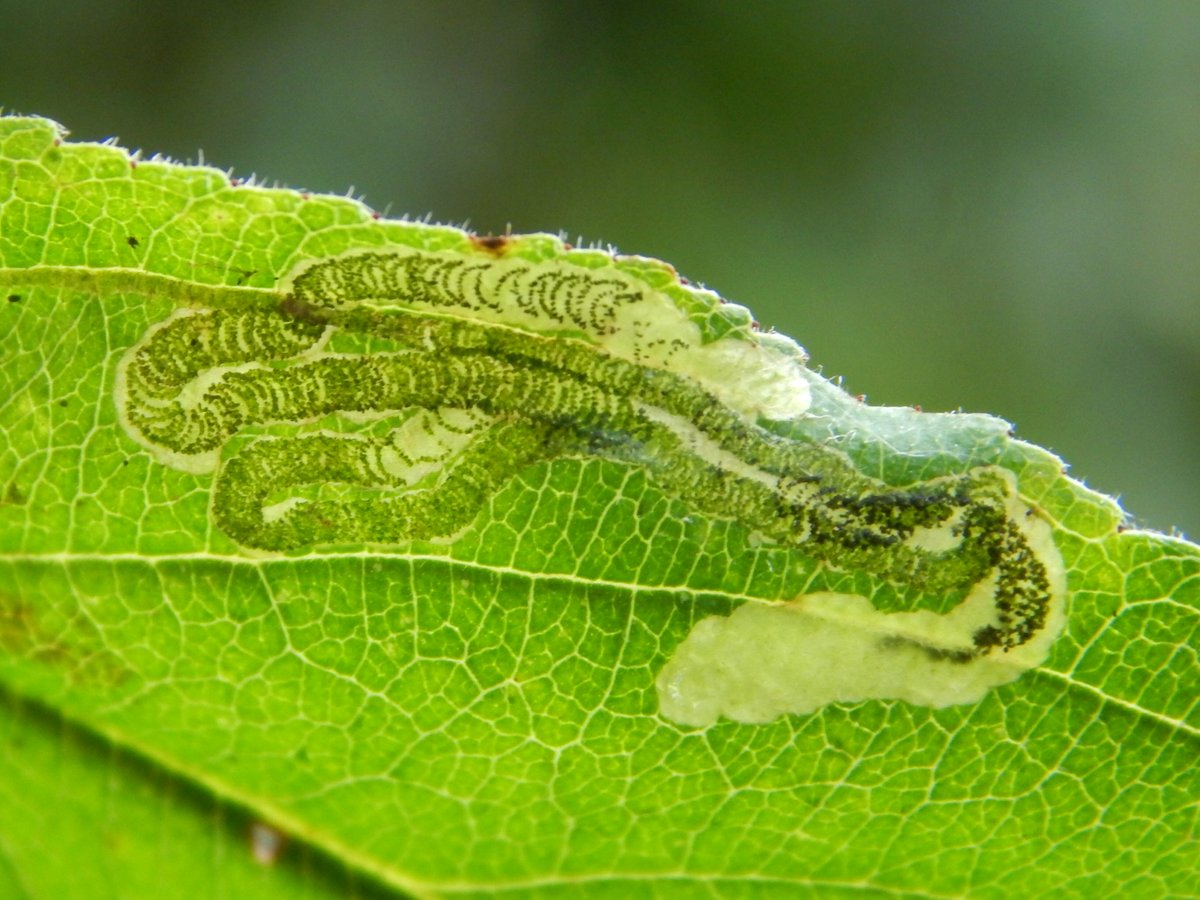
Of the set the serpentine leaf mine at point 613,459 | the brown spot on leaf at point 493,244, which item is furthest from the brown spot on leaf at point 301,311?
the brown spot on leaf at point 493,244

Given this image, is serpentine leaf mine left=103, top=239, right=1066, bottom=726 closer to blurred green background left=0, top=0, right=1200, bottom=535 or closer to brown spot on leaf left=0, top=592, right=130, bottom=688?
brown spot on leaf left=0, top=592, right=130, bottom=688

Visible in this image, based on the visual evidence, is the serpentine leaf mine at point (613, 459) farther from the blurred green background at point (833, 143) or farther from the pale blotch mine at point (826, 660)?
the blurred green background at point (833, 143)

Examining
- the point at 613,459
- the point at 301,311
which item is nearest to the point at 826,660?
the point at 613,459

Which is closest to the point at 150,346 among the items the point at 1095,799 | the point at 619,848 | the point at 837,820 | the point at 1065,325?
the point at 619,848

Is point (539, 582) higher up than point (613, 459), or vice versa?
point (613, 459)

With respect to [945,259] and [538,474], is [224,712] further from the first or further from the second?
[945,259]

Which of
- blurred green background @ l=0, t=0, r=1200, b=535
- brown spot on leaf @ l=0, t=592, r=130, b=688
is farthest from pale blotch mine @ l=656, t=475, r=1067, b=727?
blurred green background @ l=0, t=0, r=1200, b=535

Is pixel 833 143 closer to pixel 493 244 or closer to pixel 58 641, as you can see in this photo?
pixel 493 244
